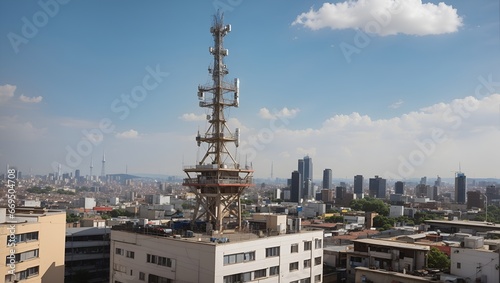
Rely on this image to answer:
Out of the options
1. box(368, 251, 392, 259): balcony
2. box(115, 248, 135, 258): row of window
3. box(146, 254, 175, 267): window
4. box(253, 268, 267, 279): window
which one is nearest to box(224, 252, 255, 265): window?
box(253, 268, 267, 279): window

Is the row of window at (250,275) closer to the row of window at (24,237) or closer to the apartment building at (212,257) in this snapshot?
the apartment building at (212,257)

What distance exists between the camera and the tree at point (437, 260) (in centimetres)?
3918

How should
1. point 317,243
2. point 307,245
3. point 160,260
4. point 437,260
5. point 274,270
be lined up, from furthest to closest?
point 437,260, point 317,243, point 307,245, point 274,270, point 160,260

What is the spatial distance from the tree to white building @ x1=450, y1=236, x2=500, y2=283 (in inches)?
221

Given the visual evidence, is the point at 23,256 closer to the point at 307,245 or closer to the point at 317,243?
the point at 307,245

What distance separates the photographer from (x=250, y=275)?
91.5ft

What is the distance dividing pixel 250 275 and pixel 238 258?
1.77m

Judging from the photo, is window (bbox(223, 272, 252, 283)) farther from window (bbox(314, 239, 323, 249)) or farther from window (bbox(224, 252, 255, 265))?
window (bbox(314, 239, 323, 249))

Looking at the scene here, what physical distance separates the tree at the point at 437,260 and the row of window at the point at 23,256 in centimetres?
3480

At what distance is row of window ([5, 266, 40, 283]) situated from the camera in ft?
103

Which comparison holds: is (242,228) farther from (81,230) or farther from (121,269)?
(81,230)

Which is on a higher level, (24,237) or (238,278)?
(24,237)

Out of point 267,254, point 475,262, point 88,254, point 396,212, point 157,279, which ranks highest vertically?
point 267,254

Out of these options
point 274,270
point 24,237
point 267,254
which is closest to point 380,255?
point 274,270
